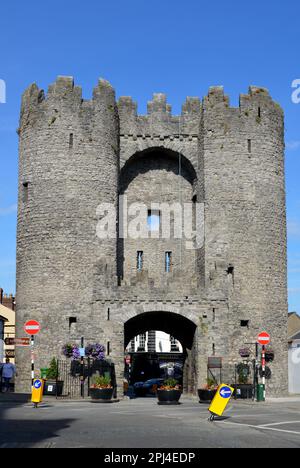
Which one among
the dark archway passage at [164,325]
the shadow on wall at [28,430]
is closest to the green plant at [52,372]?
the dark archway passage at [164,325]

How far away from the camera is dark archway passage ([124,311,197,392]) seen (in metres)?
32.7

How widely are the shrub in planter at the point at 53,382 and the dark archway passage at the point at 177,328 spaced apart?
483cm

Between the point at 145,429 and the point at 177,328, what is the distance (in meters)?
19.7

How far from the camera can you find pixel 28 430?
15047 millimetres

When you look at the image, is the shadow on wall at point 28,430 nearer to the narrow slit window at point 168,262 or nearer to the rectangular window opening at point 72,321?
the rectangular window opening at point 72,321

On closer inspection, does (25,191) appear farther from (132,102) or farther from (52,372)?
(52,372)

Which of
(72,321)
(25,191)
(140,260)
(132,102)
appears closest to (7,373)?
(72,321)

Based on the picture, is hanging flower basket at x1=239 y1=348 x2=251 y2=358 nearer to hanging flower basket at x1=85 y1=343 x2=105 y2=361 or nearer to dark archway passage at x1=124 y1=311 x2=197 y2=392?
dark archway passage at x1=124 y1=311 x2=197 y2=392

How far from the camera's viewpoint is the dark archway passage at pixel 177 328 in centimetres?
3269

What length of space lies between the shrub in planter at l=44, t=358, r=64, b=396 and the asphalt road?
674 centimetres

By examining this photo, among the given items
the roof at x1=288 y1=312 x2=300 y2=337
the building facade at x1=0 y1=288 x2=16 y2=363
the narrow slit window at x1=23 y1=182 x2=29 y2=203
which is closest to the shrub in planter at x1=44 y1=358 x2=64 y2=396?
the narrow slit window at x1=23 y1=182 x2=29 y2=203

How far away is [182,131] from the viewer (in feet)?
117
